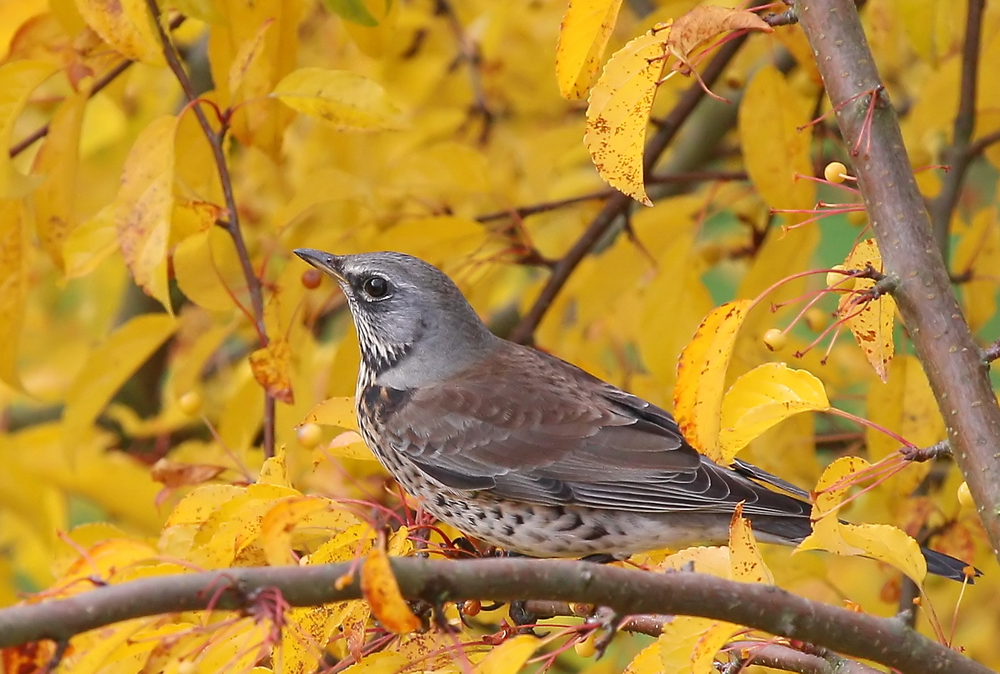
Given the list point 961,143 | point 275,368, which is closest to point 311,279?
point 275,368

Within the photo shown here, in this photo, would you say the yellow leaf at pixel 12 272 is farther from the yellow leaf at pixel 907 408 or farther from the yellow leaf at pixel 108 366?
the yellow leaf at pixel 907 408

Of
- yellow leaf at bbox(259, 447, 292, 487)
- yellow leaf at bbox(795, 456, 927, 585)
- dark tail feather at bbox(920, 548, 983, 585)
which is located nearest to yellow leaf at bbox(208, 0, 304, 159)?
yellow leaf at bbox(259, 447, 292, 487)

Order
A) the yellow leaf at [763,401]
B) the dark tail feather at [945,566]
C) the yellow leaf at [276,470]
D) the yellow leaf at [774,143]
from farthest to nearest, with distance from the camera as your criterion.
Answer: the yellow leaf at [774,143], the dark tail feather at [945,566], the yellow leaf at [276,470], the yellow leaf at [763,401]

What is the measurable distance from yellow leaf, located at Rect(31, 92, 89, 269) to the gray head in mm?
1130

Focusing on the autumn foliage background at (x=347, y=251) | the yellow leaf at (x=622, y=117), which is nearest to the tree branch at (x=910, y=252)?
the autumn foliage background at (x=347, y=251)

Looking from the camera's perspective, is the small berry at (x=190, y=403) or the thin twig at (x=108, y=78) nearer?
the thin twig at (x=108, y=78)

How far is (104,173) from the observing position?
591cm

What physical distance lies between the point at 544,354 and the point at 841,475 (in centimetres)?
202

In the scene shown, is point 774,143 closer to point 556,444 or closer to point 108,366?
point 556,444

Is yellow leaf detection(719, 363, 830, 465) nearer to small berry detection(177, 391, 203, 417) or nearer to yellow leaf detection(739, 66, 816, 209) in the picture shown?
yellow leaf detection(739, 66, 816, 209)

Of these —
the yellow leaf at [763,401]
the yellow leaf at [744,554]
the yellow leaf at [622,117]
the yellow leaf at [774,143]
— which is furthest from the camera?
the yellow leaf at [774,143]

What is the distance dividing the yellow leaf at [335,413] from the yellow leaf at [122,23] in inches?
39.1

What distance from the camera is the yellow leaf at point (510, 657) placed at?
2.02 meters

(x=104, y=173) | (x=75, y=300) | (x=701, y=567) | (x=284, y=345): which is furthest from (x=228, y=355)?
(x=701, y=567)
